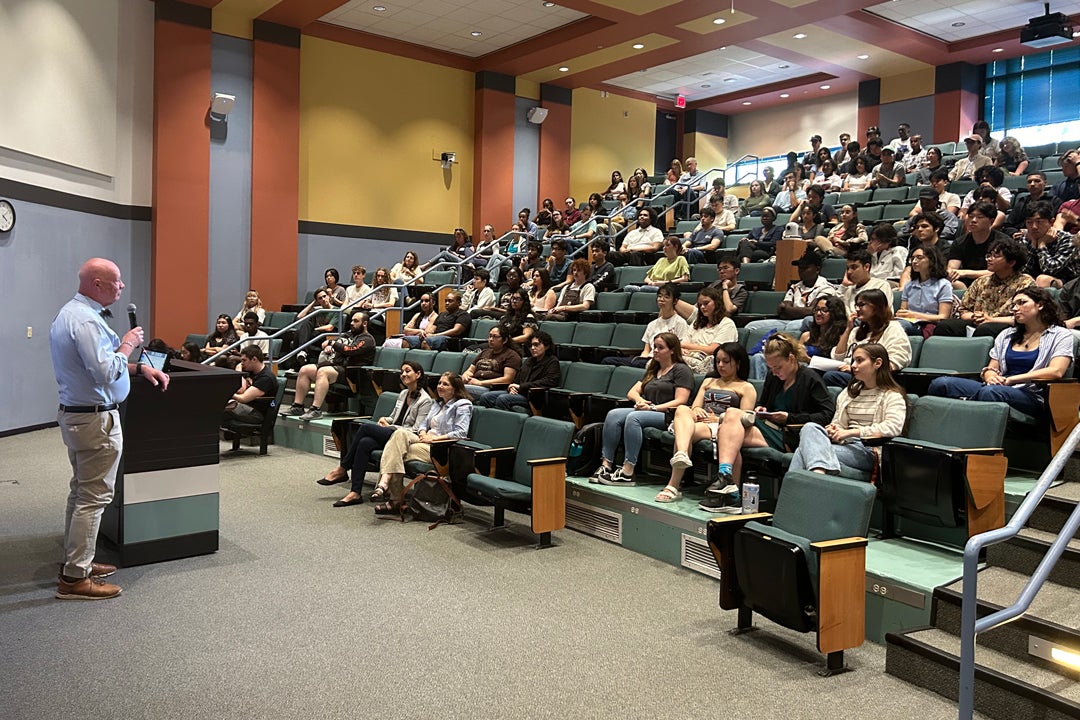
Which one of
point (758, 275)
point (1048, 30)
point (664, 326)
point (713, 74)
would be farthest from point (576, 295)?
point (713, 74)

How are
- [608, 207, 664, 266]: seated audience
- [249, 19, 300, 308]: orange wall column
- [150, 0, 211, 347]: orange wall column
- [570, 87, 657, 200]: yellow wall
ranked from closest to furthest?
1. [608, 207, 664, 266]: seated audience
2. [150, 0, 211, 347]: orange wall column
3. [249, 19, 300, 308]: orange wall column
4. [570, 87, 657, 200]: yellow wall

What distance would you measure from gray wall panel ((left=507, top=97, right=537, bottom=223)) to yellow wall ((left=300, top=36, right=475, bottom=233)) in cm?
77

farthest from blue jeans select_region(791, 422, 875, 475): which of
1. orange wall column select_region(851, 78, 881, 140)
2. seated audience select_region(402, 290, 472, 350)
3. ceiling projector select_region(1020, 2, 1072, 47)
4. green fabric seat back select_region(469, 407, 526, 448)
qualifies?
orange wall column select_region(851, 78, 881, 140)

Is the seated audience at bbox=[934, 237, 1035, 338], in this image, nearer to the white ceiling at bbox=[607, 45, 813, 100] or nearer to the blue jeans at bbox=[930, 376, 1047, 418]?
the blue jeans at bbox=[930, 376, 1047, 418]

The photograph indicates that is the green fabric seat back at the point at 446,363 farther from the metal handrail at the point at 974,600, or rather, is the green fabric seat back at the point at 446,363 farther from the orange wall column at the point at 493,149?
the orange wall column at the point at 493,149

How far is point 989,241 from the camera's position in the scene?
19.8ft

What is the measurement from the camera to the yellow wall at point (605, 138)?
14828 mm

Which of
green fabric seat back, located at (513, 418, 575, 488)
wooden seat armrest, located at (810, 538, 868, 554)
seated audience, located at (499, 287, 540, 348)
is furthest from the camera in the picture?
seated audience, located at (499, 287, 540, 348)

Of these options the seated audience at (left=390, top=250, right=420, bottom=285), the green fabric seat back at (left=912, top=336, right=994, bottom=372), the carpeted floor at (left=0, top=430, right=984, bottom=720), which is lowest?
the carpeted floor at (left=0, top=430, right=984, bottom=720)

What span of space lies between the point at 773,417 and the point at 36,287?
7.48 meters

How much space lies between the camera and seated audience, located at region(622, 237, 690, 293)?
26.5 feet

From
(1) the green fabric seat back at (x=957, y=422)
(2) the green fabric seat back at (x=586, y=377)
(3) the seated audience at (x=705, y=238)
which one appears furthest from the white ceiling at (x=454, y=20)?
(1) the green fabric seat back at (x=957, y=422)

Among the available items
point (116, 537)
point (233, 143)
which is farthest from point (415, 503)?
point (233, 143)

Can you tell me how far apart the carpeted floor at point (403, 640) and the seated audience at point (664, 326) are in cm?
177
